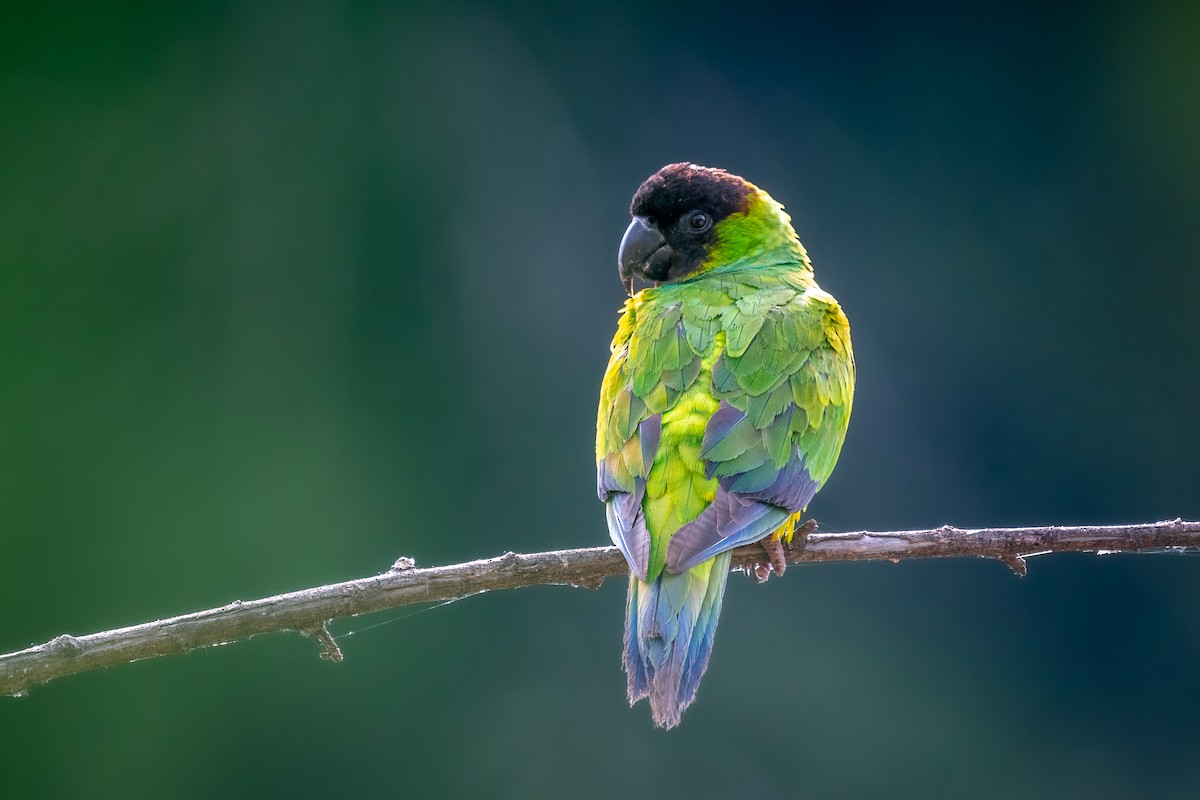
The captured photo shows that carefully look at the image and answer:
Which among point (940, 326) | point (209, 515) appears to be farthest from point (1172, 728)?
point (209, 515)

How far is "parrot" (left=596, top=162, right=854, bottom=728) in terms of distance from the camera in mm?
2506

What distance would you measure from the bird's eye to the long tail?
5.01 feet

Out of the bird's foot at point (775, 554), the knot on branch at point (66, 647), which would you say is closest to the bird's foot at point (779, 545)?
the bird's foot at point (775, 554)

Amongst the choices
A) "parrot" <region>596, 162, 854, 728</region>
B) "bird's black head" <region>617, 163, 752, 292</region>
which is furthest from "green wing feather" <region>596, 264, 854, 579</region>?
"bird's black head" <region>617, 163, 752, 292</region>

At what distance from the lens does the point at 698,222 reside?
380 cm

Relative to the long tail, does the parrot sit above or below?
above

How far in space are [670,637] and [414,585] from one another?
0.56 meters

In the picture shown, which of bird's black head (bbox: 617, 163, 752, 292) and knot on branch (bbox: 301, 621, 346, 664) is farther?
bird's black head (bbox: 617, 163, 752, 292)

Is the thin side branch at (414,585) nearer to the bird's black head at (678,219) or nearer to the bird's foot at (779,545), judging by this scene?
the bird's foot at (779,545)

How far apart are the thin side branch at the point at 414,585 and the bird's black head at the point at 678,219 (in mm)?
1423

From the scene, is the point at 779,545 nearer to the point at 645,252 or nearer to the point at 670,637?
the point at 670,637

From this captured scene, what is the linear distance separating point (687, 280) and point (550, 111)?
341cm

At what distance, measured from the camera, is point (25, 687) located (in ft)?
7.55

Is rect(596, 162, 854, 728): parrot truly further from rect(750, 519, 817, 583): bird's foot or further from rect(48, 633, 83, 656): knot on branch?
rect(48, 633, 83, 656): knot on branch
